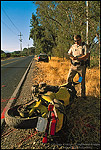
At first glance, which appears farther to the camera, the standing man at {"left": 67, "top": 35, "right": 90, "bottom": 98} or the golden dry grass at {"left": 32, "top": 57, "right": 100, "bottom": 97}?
the golden dry grass at {"left": 32, "top": 57, "right": 100, "bottom": 97}

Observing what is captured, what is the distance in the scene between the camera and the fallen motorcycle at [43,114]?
183 centimetres

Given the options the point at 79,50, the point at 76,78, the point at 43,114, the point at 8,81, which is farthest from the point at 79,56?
the point at 8,81

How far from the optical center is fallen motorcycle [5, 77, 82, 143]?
1.83 metres

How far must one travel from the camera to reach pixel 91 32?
237 inches

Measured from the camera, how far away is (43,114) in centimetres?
203

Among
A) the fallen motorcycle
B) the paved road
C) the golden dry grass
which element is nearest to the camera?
the fallen motorcycle

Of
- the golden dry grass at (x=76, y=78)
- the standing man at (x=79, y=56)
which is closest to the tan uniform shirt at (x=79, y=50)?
the standing man at (x=79, y=56)

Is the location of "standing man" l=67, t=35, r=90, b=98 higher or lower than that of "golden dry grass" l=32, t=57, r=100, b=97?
higher

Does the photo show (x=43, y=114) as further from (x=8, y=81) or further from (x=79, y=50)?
(x=8, y=81)

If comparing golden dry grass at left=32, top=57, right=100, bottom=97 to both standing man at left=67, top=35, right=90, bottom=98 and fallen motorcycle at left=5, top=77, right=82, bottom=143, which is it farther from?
fallen motorcycle at left=5, top=77, right=82, bottom=143

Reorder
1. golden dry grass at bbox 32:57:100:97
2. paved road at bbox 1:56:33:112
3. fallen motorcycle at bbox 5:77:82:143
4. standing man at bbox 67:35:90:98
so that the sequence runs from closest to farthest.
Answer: fallen motorcycle at bbox 5:77:82:143 → standing man at bbox 67:35:90:98 → golden dry grass at bbox 32:57:100:97 → paved road at bbox 1:56:33:112

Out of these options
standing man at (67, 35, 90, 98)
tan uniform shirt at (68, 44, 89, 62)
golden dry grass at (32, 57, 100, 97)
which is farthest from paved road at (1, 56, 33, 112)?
tan uniform shirt at (68, 44, 89, 62)

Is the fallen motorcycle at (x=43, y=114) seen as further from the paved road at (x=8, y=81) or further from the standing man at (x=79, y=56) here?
the paved road at (x=8, y=81)

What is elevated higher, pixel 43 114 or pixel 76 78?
pixel 76 78
